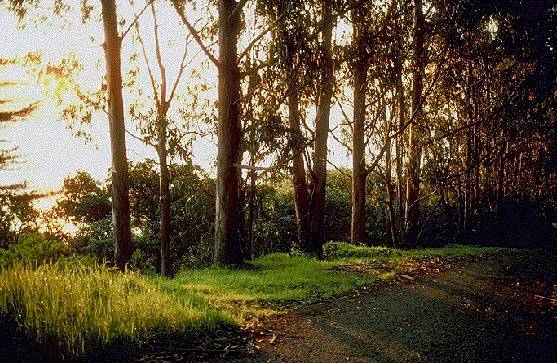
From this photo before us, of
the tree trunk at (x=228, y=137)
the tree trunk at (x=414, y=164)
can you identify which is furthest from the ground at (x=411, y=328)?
the tree trunk at (x=414, y=164)

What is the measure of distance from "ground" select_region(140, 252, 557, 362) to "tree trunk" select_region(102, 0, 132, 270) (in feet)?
18.2

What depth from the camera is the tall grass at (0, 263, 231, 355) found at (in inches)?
195

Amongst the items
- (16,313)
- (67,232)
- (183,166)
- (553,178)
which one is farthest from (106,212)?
(553,178)

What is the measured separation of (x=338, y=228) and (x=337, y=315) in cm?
1900

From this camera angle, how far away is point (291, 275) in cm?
1045

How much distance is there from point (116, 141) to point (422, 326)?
26.9 ft

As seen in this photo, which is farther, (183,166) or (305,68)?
(183,166)

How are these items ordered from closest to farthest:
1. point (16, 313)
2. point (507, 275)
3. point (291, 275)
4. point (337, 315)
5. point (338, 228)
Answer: point (16, 313) → point (337, 315) → point (291, 275) → point (507, 275) → point (338, 228)

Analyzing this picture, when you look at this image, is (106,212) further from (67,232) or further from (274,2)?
(274,2)

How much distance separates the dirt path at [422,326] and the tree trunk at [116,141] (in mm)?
5709

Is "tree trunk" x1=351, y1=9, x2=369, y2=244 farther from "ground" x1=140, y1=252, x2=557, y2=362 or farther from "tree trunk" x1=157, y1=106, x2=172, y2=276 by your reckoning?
"ground" x1=140, y1=252, x2=557, y2=362

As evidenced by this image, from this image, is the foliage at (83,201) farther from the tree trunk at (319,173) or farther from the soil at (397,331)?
the soil at (397,331)

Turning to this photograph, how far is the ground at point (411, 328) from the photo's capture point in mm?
5281

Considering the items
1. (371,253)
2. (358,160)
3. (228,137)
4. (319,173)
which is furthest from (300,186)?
(228,137)
